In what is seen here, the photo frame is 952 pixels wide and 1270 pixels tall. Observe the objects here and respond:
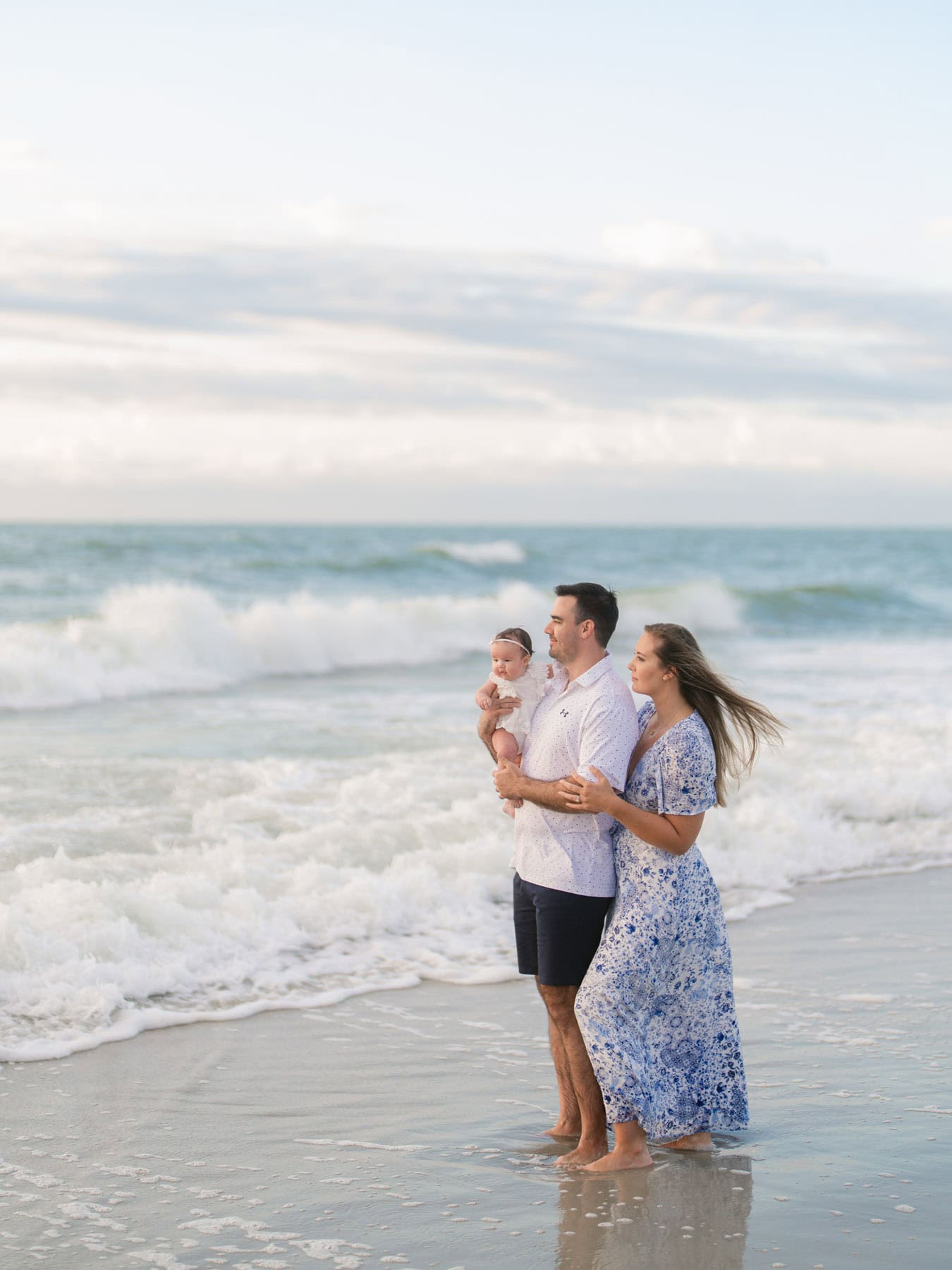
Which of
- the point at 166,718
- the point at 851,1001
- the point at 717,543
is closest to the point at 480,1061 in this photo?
the point at 851,1001

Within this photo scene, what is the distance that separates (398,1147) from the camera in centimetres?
438

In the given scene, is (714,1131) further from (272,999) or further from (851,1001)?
(272,999)

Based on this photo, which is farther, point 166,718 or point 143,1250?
point 166,718

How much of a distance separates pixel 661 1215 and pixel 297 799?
237 inches

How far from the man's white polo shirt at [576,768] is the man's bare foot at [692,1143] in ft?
2.98

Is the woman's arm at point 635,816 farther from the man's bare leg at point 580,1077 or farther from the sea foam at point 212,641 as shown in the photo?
the sea foam at point 212,641

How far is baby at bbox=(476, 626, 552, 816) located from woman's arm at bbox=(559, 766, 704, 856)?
0.30 m

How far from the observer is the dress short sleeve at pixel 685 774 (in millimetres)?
4102

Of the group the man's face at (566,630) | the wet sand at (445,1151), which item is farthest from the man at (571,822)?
the wet sand at (445,1151)

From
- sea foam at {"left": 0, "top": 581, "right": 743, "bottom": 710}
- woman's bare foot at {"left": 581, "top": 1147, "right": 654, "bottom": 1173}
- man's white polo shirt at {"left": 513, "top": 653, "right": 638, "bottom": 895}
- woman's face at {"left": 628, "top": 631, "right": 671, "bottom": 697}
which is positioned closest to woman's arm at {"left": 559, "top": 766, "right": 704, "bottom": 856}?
man's white polo shirt at {"left": 513, "top": 653, "right": 638, "bottom": 895}

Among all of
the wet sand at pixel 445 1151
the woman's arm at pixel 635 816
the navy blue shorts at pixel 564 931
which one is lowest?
the wet sand at pixel 445 1151

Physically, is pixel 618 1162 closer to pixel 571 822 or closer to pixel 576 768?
pixel 571 822

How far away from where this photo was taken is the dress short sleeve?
13.5ft

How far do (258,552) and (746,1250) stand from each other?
42483mm
